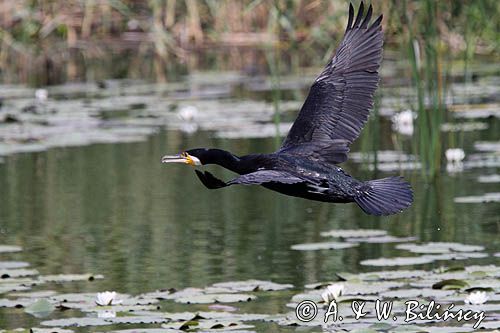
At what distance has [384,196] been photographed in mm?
4805

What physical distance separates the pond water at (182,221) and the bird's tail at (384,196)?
24.1 inches

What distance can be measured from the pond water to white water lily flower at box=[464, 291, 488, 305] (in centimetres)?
79

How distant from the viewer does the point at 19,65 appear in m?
16.5

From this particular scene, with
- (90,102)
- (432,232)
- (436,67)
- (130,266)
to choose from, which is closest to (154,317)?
(130,266)

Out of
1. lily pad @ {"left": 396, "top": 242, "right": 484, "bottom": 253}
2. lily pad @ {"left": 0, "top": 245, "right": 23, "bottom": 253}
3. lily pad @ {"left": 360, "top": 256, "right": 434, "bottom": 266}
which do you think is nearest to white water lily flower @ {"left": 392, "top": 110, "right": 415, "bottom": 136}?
lily pad @ {"left": 396, "top": 242, "right": 484, "bottom": 253}

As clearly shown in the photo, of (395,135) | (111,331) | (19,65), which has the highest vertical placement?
(19,65)

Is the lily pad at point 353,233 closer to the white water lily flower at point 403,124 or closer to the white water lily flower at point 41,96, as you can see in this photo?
the white water lily flower at point 403,124

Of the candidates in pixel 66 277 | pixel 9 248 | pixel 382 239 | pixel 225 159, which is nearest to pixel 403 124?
pixel 382 239

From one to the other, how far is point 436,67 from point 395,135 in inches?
96.3

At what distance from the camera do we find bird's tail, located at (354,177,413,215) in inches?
185

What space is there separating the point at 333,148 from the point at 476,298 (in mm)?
952

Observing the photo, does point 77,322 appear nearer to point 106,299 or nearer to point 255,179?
point 106,299

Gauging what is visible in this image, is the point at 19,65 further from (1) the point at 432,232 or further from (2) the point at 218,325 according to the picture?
(2) the point at 218,325

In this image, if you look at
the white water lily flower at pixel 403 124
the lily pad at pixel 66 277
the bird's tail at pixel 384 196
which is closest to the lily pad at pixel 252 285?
the lily pad at pixel 66 277
